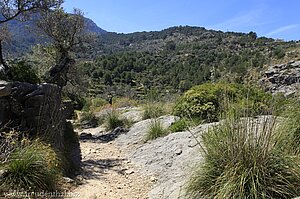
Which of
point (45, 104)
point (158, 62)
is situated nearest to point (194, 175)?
point (45, 104)

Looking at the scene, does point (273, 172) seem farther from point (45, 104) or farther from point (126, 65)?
point (126, 65)

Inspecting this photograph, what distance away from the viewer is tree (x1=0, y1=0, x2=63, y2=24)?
9529 millimetres

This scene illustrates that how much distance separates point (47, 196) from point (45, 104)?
8.27ft

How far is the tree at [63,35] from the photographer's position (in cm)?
1296

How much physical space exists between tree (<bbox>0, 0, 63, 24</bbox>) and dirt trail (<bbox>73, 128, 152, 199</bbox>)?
14.5ft

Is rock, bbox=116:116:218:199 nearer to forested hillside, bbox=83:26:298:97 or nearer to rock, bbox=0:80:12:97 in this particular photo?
forested hillside, bbox=83:26:298:97

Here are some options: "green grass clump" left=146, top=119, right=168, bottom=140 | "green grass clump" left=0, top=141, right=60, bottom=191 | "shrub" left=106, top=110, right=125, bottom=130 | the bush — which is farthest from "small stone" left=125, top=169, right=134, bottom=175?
"shrub" left=106, top=110, right=125, bottom=130

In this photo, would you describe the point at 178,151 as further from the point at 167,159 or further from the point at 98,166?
the point at 98,166

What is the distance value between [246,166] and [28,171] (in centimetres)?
278

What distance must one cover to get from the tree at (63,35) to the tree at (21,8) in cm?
251

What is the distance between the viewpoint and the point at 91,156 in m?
8.35

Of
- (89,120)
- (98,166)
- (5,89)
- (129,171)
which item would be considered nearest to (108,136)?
(98,166)

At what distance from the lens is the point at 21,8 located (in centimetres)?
949

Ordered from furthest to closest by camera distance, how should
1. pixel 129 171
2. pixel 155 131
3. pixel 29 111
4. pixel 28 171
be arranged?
pixel 155 131 < pixel 129 171 < pixel 29 111 < pixel 28 171
